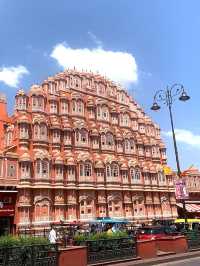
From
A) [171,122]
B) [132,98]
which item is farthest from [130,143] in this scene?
[171,122]

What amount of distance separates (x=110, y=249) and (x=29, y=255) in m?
4.84

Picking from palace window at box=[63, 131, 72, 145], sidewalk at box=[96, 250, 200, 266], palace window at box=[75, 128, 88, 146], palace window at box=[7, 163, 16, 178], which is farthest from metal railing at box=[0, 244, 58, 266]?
palace window at box=[75, 128, 88, 146]

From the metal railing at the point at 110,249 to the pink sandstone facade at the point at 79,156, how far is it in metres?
23.0

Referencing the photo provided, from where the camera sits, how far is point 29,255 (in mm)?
13727

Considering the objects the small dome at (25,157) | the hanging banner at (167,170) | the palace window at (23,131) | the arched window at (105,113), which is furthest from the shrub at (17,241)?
the hanging banner at (167,170)

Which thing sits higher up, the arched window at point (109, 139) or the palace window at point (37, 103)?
the palace window at point (37, 103)

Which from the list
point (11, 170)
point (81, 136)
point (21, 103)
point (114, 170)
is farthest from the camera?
point (114, 170)

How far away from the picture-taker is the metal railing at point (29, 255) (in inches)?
513

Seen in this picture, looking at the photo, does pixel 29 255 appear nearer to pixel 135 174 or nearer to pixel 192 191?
pixel 135 174

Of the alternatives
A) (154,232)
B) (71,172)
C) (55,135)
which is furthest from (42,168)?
(154,232)

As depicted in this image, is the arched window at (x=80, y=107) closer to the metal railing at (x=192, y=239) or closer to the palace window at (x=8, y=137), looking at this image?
the palace window at (x=8, y=137)

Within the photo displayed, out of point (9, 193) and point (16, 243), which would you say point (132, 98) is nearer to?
point (9, 193)

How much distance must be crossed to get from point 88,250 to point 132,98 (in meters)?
46.0

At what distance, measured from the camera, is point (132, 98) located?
198 feet
